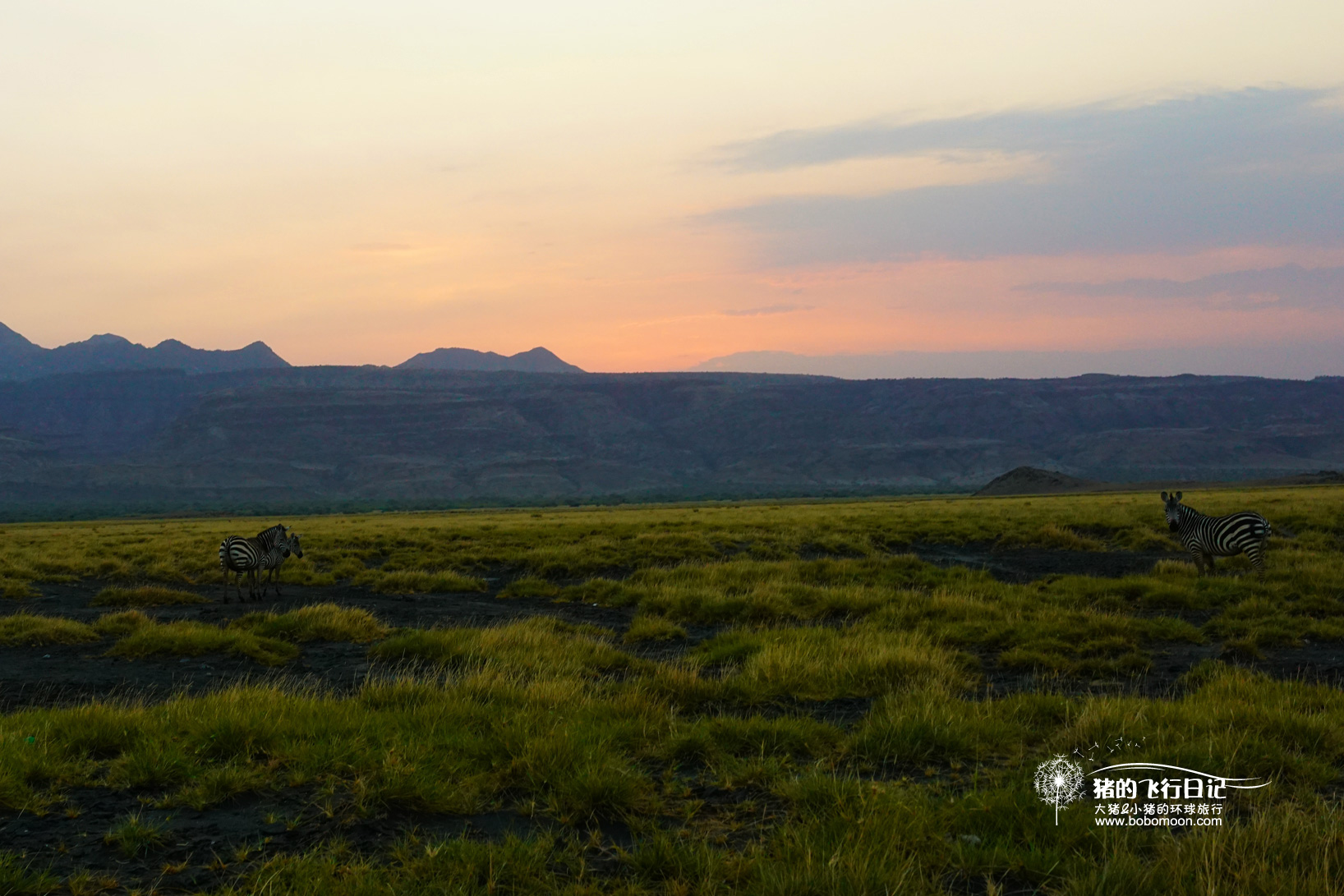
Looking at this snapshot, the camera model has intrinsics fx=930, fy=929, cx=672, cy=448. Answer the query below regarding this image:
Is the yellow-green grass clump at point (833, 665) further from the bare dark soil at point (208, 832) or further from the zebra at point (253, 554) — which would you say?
the zebra at point (253, 554)

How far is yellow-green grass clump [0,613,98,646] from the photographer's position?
14195 mm

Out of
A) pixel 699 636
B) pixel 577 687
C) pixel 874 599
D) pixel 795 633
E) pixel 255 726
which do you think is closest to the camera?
pixel 255 726

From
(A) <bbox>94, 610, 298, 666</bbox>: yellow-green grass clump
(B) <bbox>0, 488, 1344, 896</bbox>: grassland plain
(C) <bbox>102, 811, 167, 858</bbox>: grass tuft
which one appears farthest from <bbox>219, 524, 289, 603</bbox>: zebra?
(C) <bbox>102, 811, 167, 858</bbox>: grass tuft

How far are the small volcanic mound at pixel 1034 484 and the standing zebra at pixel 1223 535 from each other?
87.7 m

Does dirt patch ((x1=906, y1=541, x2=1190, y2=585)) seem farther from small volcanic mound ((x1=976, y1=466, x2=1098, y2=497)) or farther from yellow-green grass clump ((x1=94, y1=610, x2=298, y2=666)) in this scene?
small volcanic mound ((x1=976, y1=466, x2=1098, y2=497))

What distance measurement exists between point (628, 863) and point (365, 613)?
11.7 metres

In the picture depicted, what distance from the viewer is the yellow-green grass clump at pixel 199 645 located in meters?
13.3

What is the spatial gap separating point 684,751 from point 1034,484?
393ft

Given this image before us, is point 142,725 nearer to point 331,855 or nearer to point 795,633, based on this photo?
point 331,855

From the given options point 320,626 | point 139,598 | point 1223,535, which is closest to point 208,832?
point 320,626

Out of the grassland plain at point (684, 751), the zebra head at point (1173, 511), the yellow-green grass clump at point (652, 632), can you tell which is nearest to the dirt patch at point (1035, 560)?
the zebra head at point (1173, 511)

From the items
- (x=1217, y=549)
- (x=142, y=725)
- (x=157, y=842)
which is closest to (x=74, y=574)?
(x=142, y=725)

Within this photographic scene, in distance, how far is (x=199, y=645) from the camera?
1345cm

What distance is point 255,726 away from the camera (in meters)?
7.69
